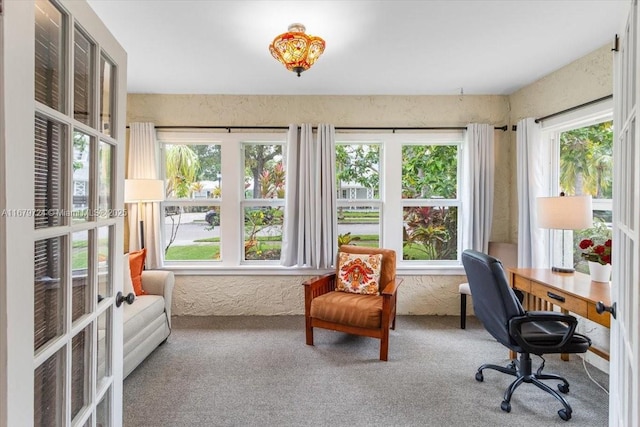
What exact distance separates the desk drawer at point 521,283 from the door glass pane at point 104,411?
2715mm

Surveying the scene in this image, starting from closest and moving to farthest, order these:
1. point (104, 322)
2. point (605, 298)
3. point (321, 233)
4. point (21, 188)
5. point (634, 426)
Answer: point (21, 188) → point (634, 426) → point (104, 322) → point (605, 298) → point (321, 233)

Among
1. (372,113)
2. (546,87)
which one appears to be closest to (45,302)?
(372,113)

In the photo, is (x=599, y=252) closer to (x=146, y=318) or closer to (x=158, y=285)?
(x=146, y=318)

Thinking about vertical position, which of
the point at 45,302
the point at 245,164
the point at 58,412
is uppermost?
the point at 245,164

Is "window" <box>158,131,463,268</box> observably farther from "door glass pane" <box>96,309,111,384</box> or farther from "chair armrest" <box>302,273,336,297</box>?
"door glass pane" <box>96,309,111,384</box>

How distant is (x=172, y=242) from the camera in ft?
12.0

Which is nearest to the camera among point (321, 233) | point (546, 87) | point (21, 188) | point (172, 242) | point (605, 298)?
point (21, 188)

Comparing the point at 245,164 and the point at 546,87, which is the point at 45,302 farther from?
the point at 546,87

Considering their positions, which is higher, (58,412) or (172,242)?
(172,242)

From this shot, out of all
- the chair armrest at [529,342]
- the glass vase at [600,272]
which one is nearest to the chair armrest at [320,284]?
the chair armrest at [529,342]

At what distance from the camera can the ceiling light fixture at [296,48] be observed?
1929 mm

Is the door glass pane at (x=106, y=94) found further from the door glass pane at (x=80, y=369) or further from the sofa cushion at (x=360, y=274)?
the sofa cushion at (x=360, y=274)

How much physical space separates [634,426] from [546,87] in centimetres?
303

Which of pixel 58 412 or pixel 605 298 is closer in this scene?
pixel 58 412
